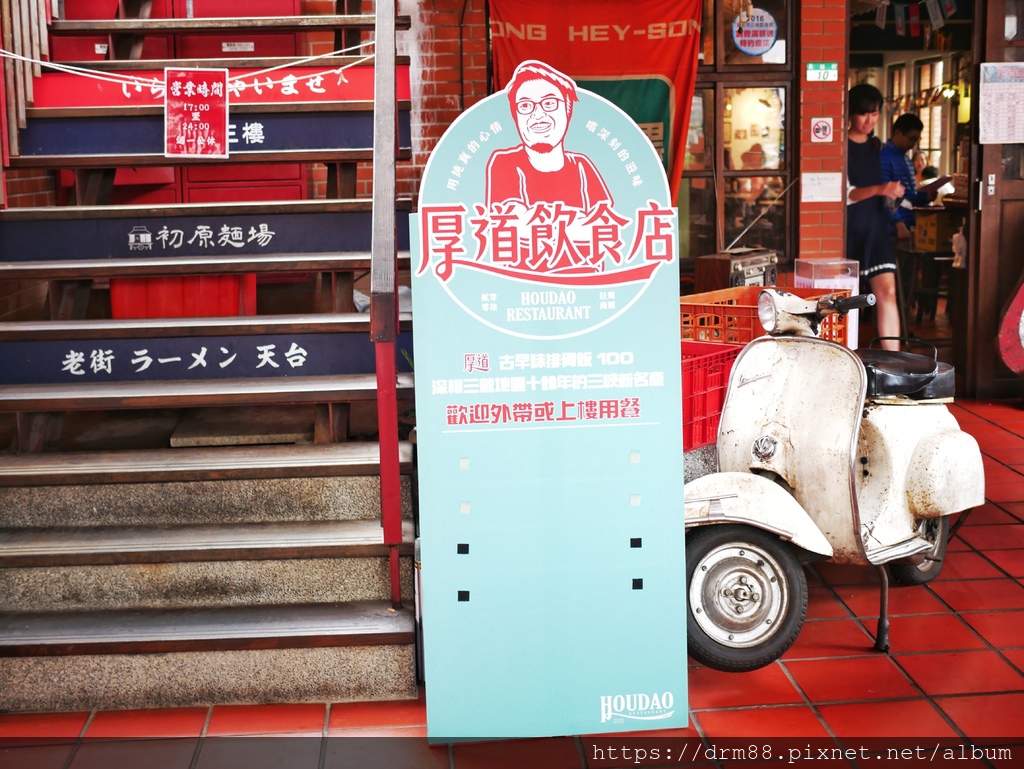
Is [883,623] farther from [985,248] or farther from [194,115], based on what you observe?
[985,248]

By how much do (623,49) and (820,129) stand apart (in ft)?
4.74

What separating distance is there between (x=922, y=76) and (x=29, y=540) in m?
11.9

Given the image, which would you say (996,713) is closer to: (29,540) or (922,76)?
(29,540)

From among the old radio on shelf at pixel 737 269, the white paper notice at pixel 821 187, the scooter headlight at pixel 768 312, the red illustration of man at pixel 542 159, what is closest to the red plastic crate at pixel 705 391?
the scooter headlight at pixel 768 312

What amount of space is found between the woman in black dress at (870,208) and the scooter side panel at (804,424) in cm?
334

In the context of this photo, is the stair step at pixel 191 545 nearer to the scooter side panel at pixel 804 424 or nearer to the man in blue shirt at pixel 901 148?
the scooter side panel at pixel 804 424

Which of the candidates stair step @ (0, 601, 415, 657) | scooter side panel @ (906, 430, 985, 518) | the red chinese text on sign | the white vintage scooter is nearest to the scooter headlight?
the white vintage scooter

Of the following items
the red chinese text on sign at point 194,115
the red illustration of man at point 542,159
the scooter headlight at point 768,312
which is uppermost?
the red chinese text on sign at point 194,115

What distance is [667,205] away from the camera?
3.01 m

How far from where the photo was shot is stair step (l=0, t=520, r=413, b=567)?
11.8 feet

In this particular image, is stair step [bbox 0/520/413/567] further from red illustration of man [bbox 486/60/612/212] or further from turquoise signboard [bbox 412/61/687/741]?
red illustration of man [bbox 486/60/612/212]

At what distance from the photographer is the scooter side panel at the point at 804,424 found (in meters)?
3.65

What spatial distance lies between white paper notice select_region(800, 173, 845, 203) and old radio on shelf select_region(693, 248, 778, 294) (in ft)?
3.04

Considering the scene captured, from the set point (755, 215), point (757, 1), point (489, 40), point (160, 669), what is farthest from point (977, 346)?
point (160, 669)
